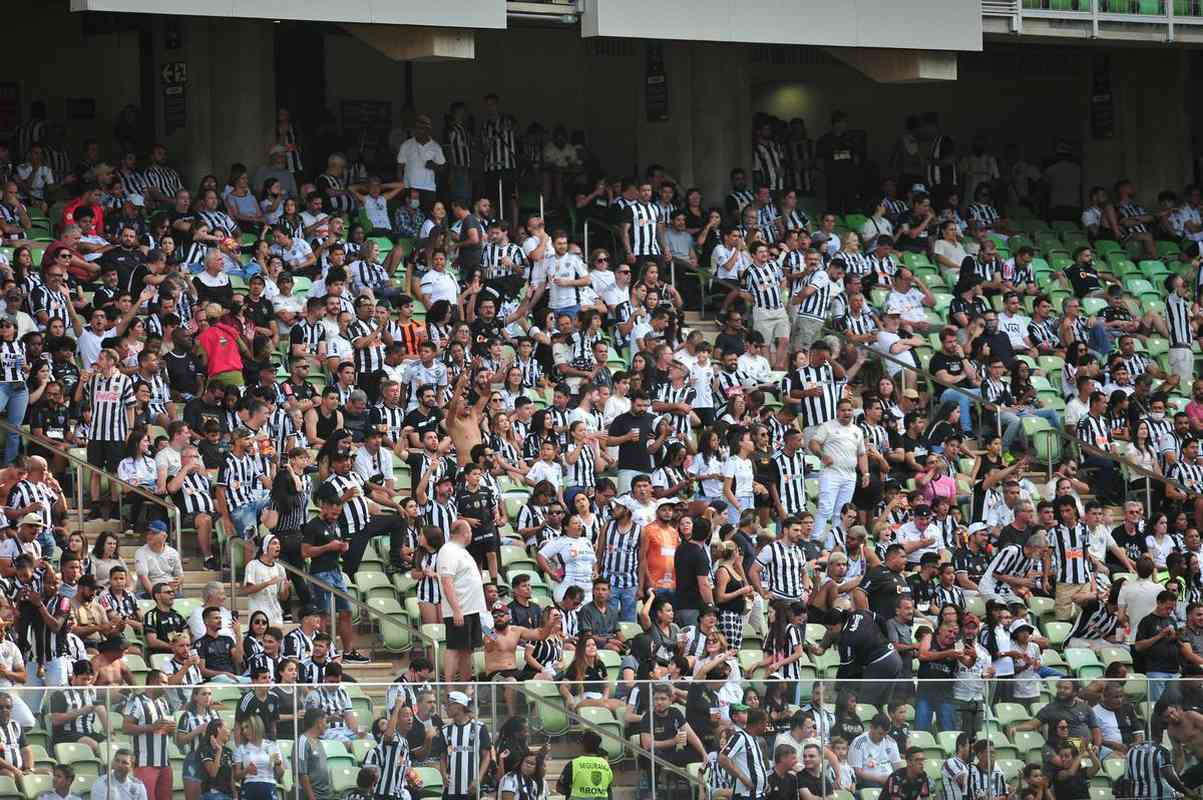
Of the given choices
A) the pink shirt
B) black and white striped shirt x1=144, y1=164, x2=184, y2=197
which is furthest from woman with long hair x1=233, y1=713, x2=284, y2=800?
black and white striped shirt x1=144, y1=164, x2=184, y2=197

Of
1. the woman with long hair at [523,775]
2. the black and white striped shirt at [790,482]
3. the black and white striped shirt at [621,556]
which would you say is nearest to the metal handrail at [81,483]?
the black and white striped shirt at [621,556]

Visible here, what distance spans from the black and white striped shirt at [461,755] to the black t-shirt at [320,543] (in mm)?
3162

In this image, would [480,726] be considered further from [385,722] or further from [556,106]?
[556,106]

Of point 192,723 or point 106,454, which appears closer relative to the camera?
point 192,723

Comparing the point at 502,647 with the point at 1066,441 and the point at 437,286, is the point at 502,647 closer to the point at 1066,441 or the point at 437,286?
the point at 437,286

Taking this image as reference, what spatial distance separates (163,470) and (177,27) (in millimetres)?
7277

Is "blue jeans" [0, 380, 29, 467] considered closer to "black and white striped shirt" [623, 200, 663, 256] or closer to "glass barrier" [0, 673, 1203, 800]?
"glass barrier" [0, 673, 1203, 800]

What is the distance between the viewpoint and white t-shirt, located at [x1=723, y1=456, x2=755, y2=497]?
1812 centimetres

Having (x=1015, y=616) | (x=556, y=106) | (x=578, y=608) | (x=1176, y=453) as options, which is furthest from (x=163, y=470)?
(x=556, y=106)

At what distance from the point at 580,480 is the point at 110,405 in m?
3.69

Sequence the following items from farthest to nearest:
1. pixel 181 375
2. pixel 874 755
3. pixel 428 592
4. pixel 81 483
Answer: pixel 181 375 < pixel 81 483 < pixel 428 592 < pixel 874 755

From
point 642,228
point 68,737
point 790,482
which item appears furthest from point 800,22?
point 68,737

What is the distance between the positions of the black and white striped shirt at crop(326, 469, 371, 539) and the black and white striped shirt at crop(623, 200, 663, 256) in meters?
6.05

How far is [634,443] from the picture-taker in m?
18.2
